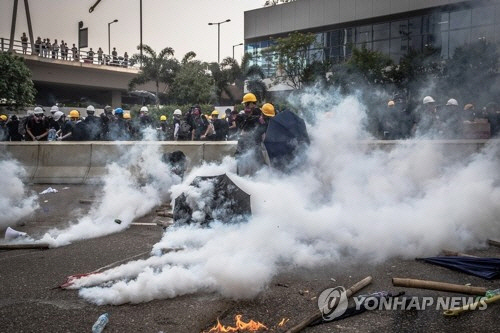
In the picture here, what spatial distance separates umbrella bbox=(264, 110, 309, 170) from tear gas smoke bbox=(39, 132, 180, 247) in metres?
2.29

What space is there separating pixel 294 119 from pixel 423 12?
22704 millimetres

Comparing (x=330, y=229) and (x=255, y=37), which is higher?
(x=255, y=37)

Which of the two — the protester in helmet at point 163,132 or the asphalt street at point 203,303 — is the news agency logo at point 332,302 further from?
the protester in helmet at point 163,132

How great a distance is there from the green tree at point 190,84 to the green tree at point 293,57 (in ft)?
27.6

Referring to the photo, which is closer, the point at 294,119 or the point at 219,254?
the point at 219,254

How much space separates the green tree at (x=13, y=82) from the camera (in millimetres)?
25922

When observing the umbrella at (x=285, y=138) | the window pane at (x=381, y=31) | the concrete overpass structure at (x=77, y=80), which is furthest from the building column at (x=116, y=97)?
the umbrella at (x=285, y=138)

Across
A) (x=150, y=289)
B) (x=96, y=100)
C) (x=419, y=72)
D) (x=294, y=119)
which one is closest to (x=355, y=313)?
(x=150, y=289)

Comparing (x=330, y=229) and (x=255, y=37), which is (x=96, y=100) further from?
(x=330, y=229)

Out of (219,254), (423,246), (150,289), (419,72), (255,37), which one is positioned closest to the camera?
(150,289)

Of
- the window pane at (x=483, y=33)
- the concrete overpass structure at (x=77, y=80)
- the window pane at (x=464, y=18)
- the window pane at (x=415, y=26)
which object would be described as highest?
the window pane at (x=415, y=26)

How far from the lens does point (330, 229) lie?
527 centimetres

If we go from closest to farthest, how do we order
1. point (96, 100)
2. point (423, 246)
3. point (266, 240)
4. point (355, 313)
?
point (355, 313) < point (266, 240) < point (423, 246) < point (96, 100)

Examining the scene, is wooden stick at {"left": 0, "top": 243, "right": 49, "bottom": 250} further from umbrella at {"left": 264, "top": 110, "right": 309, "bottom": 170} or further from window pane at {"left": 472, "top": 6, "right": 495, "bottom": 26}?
window pane at {"left": 472, "top": 6, "right": 495, "bottom": 26}
